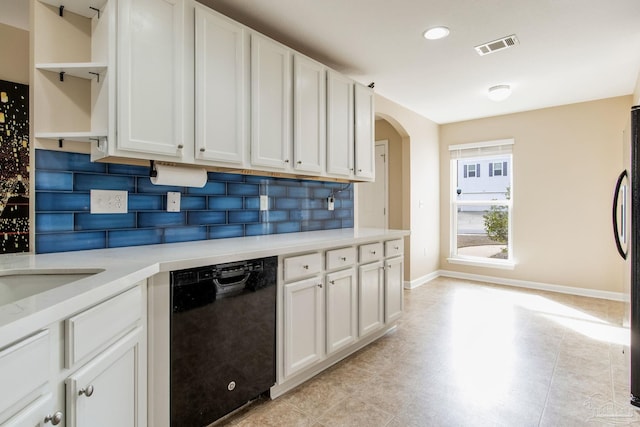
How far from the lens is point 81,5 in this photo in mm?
1619

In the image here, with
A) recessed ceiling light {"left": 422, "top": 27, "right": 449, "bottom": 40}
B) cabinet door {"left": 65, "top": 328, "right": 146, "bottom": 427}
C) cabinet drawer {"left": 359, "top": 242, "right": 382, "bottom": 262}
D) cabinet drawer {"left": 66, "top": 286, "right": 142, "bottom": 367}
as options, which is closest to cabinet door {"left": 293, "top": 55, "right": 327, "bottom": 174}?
cabinet drawer {"left": 359, "top": 242, "right": 382, "bottom": 262}

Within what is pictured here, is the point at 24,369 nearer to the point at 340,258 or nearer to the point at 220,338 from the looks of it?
the point at 220,338

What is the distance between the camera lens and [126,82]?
1.57 meters

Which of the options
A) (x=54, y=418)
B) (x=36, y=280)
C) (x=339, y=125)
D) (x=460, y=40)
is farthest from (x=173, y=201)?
(x=460, y=40)

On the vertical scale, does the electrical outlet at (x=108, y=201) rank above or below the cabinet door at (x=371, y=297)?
above

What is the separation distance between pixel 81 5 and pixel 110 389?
1.76m

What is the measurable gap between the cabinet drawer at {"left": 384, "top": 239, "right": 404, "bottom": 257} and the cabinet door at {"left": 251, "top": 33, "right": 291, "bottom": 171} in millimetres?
1128

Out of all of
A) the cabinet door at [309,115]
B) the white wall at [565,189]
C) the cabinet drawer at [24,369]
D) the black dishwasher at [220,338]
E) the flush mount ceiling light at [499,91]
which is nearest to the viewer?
the cabinet drawer at [24,369]

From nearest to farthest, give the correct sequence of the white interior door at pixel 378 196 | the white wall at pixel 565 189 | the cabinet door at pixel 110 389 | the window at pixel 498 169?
1. the cabinet door at pixel 110 389
2. the white wall at pixel 565 189
3. the window at pixel 498 169
4. the white interior door at pixel 378 196

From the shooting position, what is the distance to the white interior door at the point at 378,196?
498 centimetres

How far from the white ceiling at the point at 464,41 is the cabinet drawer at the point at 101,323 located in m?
1.90

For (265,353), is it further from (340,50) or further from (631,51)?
(631,51)

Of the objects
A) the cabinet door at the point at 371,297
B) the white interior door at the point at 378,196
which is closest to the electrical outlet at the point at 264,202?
the cabinet door at the point at 371,297

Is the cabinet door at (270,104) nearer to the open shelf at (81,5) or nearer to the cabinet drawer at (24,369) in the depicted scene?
the open shelf at (81,5)
